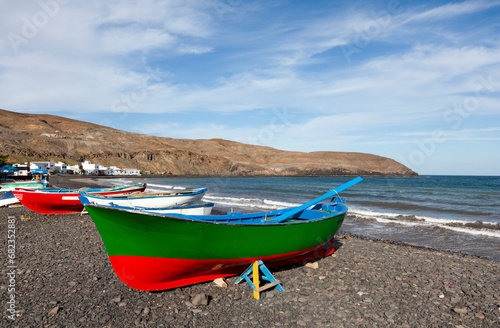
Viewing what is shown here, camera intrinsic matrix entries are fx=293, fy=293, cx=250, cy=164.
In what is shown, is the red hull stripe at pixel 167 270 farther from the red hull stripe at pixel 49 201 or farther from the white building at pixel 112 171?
the white building at pixel 112 171

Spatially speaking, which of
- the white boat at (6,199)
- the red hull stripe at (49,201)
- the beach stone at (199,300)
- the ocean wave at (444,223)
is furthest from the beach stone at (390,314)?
the white boat at (6,199)

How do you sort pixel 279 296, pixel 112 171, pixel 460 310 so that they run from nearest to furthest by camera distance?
1. pixel 460 310
2. pixel 279 296
3. pixel 112 171

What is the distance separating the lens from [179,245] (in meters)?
5.79

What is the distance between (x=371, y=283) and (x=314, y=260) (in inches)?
78.6

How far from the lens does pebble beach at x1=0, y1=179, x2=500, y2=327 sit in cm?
528

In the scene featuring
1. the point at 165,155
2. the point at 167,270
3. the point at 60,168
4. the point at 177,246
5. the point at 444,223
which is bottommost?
the point at 60,168

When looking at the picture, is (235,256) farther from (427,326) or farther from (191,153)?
(191,153)

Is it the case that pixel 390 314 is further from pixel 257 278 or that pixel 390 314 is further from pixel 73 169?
pixel 73 169

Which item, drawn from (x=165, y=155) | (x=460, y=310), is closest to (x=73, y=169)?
(x=165, y=155)

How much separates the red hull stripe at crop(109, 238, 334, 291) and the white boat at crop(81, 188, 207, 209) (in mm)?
7031

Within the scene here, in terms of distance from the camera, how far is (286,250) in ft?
23.8

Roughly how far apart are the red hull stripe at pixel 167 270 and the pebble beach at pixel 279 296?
0.69ft

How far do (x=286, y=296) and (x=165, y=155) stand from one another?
117 m

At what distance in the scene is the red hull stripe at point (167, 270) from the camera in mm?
5879
